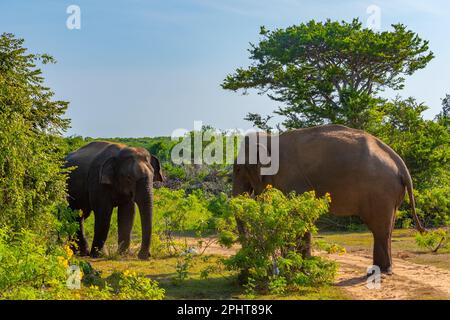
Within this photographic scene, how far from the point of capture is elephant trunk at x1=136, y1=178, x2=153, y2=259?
14.2 metres

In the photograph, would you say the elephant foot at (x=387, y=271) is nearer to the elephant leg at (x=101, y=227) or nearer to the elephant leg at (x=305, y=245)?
the elephant leg at (x=305, y=245)

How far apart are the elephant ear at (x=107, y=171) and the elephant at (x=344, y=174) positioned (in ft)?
11.2

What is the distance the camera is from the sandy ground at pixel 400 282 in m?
10.1

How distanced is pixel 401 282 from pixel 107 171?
23.5 feet

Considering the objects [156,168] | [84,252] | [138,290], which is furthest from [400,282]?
[84,252]

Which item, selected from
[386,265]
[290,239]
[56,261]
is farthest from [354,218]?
[56,261]

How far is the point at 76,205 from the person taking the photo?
17234mm

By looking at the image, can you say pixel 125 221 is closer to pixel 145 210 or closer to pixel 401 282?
pixel 145 210

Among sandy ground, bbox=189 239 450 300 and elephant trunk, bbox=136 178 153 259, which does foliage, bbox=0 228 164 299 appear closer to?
sandy ground, bbox=189 239 450 300

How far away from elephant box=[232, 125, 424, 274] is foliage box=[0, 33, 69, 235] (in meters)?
3.68

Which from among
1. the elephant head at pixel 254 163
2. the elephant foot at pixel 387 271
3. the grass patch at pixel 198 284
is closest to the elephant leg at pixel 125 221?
the grass patch at pixel 198 284

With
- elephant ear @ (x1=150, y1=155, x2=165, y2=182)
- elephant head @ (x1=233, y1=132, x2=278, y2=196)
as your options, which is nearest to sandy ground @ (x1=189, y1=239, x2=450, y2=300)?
elephant head @ (x1=233, y1=132, x2=278, y2=196)

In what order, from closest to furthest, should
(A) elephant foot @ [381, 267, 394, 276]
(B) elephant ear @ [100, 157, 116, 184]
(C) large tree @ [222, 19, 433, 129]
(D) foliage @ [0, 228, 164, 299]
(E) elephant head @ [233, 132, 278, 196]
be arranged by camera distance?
(D) foliage @ [0, 228, 164, 299] → (A) elephant foot @ [381, 267, 394, 276] → (E) elephant head @ [233, 132, 278, 196] → (B) elephant ear @ [100, 157, 116, 184] → (C) large tree @ [222, 19, 433, 129]

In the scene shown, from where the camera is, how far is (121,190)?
49.3 ft
